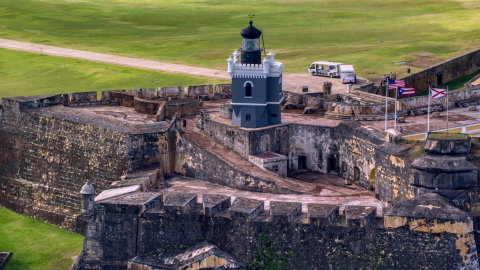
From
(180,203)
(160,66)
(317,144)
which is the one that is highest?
(160,66)

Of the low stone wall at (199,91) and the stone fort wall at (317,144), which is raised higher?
the low stone wall at (199,91)

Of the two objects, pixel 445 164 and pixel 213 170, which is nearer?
pixel 445 164

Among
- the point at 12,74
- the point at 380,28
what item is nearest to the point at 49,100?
the point at 12,74

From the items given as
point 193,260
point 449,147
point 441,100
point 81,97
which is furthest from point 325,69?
point 193,260

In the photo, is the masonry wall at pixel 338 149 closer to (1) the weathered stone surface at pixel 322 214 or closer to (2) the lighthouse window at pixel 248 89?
(2) the lighthouse window at pixel 248 89

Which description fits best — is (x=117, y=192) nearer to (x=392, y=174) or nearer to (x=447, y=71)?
(x=392, y=174)

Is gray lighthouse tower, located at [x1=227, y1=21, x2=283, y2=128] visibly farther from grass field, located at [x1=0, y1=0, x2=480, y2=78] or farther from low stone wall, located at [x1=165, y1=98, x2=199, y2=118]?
grass field, located at [x1=0, y1=0, x2=480, y2=78]

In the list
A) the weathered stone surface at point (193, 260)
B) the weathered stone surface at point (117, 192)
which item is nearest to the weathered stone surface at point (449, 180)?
the weathered stone surface at point (193, 260)
